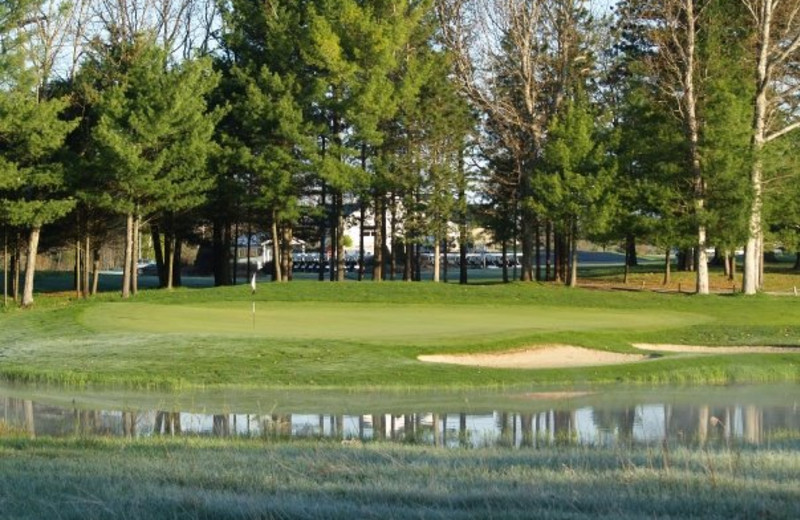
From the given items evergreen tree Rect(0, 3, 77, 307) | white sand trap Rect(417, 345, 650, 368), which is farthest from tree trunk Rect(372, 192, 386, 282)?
white sand trap Rect(417, 345, 650, 368)

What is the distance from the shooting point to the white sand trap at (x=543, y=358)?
89.6ft

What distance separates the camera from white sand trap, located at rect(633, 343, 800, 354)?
30.7 metres

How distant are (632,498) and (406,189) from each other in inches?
1916

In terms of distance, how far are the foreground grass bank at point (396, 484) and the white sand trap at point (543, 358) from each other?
569 inches

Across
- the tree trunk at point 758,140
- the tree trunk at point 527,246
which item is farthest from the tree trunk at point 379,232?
the tree trunk at point 758,140

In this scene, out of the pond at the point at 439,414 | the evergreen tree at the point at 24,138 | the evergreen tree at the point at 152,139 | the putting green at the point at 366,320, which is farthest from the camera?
the evergreen tree at the point at 152,139

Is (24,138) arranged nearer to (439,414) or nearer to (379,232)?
(379,232)

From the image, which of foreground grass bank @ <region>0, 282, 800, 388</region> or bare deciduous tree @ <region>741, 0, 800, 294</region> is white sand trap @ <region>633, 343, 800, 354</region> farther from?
bare deciduous tree @ <region>741, 0, 800, 294</region>

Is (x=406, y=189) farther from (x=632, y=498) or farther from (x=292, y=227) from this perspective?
(x=632, y=498)

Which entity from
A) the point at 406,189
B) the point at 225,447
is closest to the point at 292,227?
the point at 406,189

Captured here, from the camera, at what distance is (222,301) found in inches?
1726

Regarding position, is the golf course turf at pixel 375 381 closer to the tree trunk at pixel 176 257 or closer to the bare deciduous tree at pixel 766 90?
the bare deciduous tree at pixel 766 90

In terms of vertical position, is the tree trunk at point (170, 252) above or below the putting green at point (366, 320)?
above

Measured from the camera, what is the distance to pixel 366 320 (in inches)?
1387
